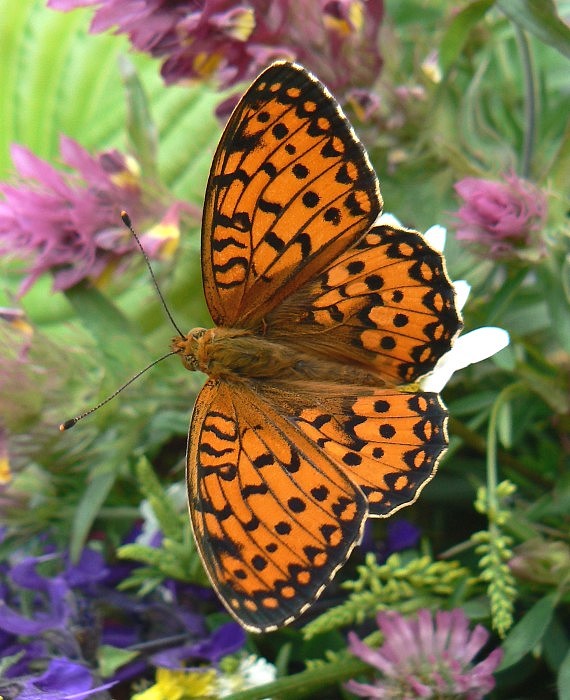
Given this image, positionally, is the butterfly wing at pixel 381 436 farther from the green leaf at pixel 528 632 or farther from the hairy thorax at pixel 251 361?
the green leaf at pixel 528 632

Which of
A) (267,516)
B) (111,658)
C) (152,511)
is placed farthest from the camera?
(152,511)

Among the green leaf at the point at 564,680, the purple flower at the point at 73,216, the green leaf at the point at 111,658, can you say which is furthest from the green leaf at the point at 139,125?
the green leaf at the point at 564,680

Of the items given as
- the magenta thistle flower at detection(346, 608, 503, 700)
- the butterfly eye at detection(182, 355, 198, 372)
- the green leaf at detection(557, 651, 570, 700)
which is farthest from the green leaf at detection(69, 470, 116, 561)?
the green leaf at detection(557, 651, 570, 700)

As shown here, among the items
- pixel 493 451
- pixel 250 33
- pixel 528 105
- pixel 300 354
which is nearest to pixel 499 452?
pixel 493 451

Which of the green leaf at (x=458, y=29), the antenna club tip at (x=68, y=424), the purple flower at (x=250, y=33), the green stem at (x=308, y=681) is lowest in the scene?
the green stem at (x=308, y=681)

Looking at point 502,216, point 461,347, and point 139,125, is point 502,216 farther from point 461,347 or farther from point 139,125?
point 139,125

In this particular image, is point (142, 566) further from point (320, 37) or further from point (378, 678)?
point (320, 37)
